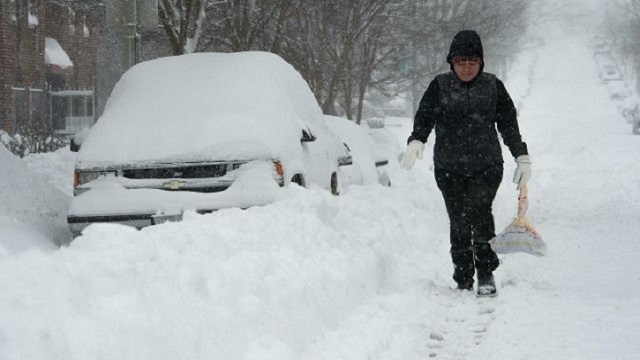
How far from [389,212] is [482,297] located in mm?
3202

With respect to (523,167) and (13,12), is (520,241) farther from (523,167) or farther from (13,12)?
(13,12)

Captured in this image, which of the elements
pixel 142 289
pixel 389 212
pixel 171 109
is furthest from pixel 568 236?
pixel 142 289

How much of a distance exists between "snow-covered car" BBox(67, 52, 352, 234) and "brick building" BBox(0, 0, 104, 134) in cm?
1488

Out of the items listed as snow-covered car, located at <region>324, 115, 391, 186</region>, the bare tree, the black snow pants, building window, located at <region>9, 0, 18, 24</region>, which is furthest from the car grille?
building window, located at <region>9, 0, 18, 24</region>

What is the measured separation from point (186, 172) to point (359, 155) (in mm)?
5295

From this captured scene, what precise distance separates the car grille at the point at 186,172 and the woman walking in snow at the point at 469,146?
1.59m

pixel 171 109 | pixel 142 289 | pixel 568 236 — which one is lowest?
pixel 568 236

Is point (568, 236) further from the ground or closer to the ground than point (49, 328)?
closer to the ground

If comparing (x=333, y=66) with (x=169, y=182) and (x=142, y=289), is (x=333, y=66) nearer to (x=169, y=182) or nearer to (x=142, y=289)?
(x=169, y=182)

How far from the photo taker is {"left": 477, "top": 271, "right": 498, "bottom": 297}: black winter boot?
5.85 metres

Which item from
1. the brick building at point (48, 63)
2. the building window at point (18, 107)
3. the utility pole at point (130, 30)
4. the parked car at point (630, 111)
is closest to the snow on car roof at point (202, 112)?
the utility pole at point (130, 30)

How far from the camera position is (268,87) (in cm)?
811

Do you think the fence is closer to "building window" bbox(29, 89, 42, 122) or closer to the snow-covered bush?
"building window" bbox(29, 89, 42, 122)

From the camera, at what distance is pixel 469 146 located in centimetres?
600
